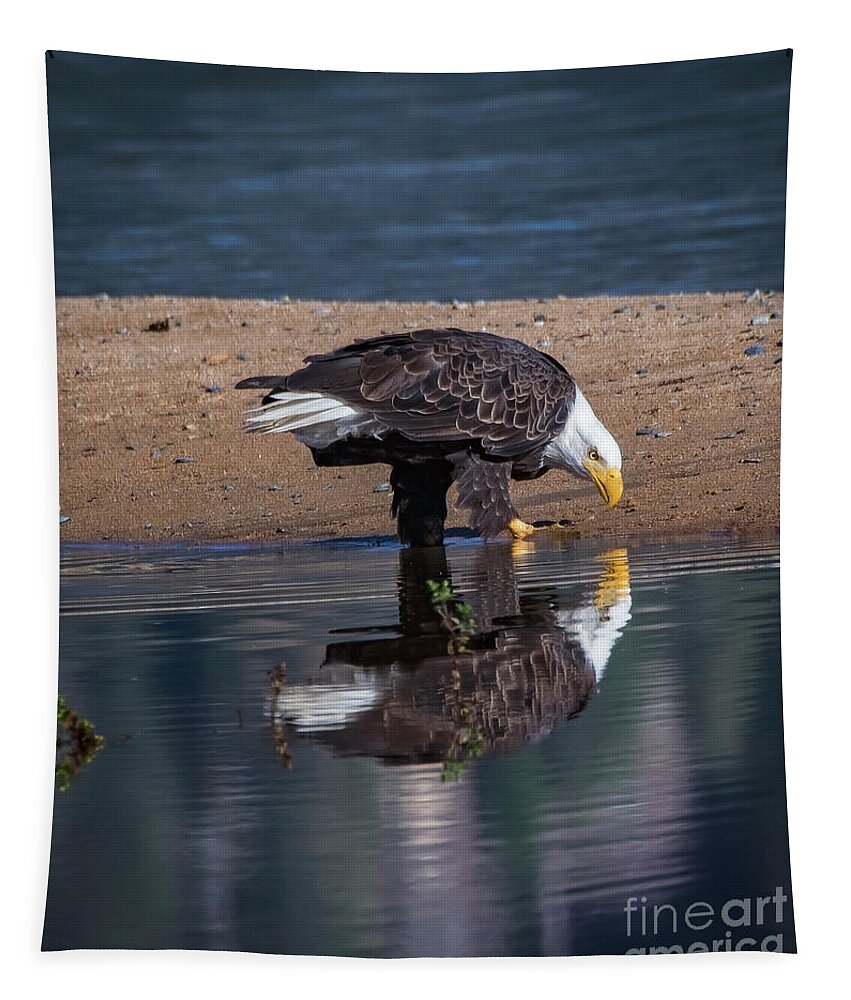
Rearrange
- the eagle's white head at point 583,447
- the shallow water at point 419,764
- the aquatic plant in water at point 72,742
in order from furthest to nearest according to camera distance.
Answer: the eagle's white head at point 583,447 → the aquatic plant in water at point 72,742 → the shallow water at point 419,764

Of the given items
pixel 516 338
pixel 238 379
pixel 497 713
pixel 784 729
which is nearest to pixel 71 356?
pixel 238 379

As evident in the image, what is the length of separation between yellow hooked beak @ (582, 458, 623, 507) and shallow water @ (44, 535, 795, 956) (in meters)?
0.26

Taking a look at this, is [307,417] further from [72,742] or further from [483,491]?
[72,742]

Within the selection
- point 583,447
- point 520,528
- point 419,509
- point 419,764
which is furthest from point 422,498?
point 419,764

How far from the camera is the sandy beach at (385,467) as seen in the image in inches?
149

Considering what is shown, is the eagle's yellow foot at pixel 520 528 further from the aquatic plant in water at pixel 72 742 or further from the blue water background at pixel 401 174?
the aquatic plant in water at pixel 72 742

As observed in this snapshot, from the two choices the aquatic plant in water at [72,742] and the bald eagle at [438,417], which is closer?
the aquatic plant in water at [72,742]

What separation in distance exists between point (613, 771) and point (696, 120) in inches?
65.8

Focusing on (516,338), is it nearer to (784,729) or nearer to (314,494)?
(314,494)

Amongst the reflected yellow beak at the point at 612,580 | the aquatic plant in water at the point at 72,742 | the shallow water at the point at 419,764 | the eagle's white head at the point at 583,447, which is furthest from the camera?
the eagle's white head at the point at 583,447

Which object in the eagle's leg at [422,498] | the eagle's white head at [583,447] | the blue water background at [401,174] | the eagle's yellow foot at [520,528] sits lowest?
the eagle's yellow foot at [520,528]

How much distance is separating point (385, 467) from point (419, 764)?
2.73ft

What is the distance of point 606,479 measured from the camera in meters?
3.89

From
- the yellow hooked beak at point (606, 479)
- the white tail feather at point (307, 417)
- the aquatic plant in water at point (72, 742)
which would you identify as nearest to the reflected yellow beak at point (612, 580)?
the yellow hooked beak at point (606, 479)
